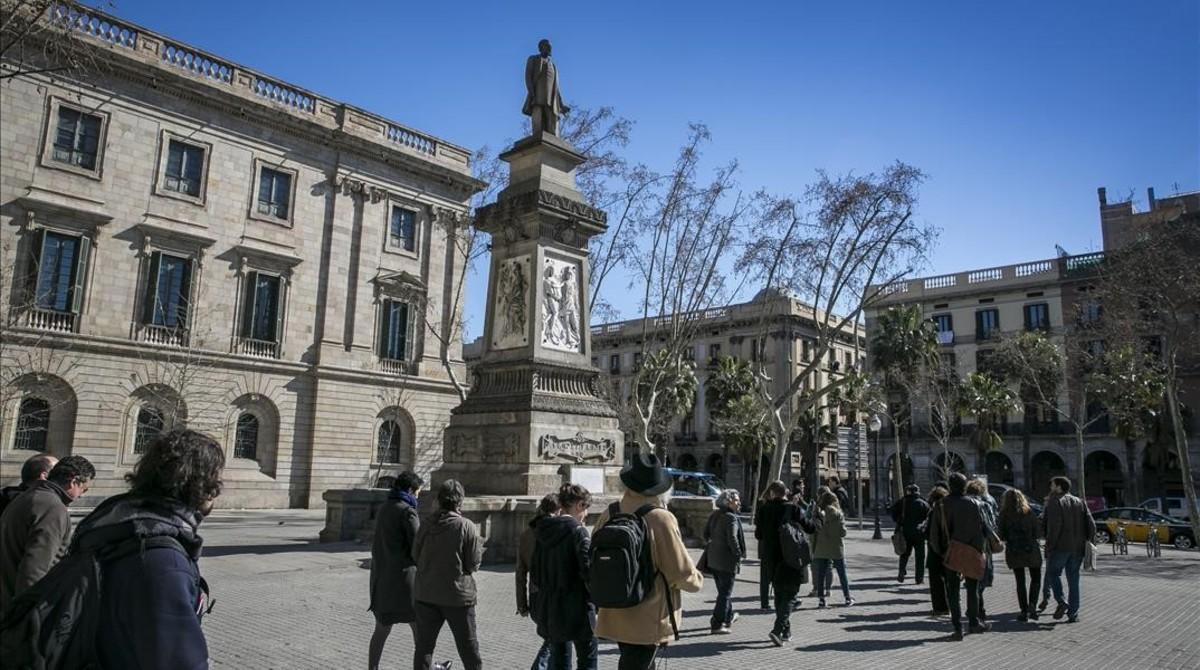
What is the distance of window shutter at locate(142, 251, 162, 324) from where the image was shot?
28.0 meters

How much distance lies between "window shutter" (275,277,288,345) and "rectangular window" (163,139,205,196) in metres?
4.52

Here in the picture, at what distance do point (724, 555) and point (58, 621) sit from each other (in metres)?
7.47

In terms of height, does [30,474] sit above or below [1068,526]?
above

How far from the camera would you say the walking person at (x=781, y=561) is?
8445 millimetres

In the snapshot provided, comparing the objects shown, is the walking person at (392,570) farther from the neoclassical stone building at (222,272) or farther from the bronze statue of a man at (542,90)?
the neoclassical stone building at (222,272)

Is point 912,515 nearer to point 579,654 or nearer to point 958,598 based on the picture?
point 958,598

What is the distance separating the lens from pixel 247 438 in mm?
30359

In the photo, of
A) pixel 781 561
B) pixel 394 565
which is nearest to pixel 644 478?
pixel 394 565

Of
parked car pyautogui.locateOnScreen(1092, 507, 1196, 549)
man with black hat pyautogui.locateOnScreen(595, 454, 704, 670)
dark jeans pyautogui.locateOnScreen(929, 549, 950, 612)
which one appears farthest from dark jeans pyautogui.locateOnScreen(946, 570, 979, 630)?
parked car pyautogui.locateOnScreen(1092, 507, 1196, 549)

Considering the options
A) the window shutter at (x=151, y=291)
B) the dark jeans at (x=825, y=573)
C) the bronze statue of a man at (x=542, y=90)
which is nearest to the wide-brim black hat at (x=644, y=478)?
the dark jeans at (x=825, y=573)

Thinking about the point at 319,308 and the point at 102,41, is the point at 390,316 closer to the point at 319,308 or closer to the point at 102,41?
the point at 319,308

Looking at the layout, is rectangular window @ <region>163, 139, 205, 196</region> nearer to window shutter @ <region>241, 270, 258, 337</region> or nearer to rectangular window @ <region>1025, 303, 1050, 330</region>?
window shutter @ <region>241, 270, 258, 337</region>

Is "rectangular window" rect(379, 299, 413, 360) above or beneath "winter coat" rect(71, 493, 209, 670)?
above

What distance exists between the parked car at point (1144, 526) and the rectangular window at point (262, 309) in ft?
103
